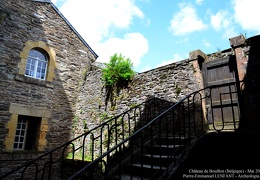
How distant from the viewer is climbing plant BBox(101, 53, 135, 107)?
686 centimetres

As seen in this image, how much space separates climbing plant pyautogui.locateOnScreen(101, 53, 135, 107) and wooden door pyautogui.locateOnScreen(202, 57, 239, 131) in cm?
269

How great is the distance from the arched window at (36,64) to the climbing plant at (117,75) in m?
2.60

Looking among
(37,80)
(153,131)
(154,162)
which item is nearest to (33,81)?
(37,80)

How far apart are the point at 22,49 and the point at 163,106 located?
562 cm

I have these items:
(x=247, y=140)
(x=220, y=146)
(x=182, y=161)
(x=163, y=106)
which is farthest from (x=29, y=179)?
(x=247, y=140)

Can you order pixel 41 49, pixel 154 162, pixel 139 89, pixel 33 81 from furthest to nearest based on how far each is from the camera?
pixel 41 49
pixel 33 81
pixel 139 89
pixel 154 162

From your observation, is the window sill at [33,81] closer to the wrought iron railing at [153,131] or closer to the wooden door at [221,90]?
the wrought iron railing at [153,131]

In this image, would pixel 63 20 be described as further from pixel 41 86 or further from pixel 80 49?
pixel 41 86

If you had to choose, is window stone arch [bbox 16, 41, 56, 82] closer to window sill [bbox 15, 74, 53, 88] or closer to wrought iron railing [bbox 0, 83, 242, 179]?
window sill [bbox 15, 74, 53, 88]

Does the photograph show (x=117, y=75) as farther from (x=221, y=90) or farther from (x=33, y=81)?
(x=221, y=90)

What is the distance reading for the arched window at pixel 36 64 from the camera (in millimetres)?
7059

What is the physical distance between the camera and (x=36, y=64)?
285 inches

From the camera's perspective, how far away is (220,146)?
3.29 m

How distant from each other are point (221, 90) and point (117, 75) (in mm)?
3618
